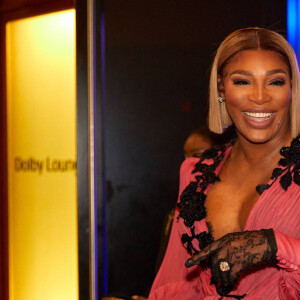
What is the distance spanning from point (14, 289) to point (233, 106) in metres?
2.60

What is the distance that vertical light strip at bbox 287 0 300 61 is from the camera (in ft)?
6.61

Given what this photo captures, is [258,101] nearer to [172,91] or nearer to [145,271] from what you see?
[172,91]

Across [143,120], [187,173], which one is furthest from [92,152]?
[187,173]

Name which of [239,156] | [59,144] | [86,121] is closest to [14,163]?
[59,144]

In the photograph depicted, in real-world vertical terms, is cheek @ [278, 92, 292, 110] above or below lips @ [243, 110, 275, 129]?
above

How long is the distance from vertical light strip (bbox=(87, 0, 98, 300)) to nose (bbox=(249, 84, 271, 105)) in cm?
122

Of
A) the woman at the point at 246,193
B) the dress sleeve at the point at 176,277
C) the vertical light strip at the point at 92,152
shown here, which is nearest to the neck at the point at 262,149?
the woman at the point at 246,193

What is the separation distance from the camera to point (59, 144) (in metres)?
3.31

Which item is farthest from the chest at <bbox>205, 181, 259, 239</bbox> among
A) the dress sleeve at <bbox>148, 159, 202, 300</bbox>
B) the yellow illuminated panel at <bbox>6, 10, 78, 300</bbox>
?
the yellow illuminated panel at <bbox>6, 10, 78, 300</bbox>

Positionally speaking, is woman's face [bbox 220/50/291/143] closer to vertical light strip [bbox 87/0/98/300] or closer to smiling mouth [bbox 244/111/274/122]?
smiling mouth [bbox 244/111/274/122]

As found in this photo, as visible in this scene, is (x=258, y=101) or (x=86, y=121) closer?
(x=258, y=101)

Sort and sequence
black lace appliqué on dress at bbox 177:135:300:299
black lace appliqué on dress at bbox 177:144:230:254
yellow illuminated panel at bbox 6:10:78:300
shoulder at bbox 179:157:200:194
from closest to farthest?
black lace appliqué on dress at bbox 177:135:300:299 < black lace appliqué on dress at bbox 177:144:230:254 < shoulder at bbox 179:157:200:194 < yellow illuminated panel at bbox 6:10:78:300

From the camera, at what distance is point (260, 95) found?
1417 mm

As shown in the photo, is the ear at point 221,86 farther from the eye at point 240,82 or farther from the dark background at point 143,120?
the dark background at point 143,120
